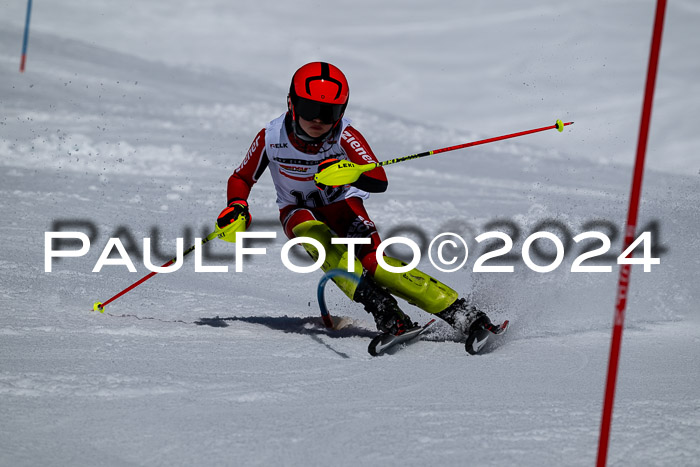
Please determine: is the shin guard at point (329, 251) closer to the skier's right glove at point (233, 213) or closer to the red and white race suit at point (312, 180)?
the red and white race suit at point (312, 180)

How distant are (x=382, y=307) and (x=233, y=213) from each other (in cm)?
105

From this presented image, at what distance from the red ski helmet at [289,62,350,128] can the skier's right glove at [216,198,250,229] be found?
2.15ft

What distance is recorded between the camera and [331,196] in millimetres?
4707

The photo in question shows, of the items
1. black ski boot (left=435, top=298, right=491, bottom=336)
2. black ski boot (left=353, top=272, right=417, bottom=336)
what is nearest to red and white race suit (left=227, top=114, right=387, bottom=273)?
black ski boot (left=353, top=272, right=417, bottom=336)

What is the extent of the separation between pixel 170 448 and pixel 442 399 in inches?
46.6

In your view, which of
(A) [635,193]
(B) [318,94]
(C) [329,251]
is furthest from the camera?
(C) [329,251]

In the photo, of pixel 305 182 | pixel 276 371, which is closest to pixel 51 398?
pixel 276 371

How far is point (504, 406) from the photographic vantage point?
10.2ft

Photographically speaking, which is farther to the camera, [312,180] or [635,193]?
[312,180]

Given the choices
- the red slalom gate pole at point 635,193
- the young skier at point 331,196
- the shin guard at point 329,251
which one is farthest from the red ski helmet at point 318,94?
the red slalom gate pole at point 635,193

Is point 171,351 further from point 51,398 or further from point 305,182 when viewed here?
point 305,182

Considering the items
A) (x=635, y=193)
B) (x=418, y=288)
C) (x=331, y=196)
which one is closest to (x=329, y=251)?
(x=331, y=196)

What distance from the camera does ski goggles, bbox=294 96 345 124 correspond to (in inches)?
166

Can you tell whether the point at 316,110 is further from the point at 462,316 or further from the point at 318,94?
the point at 462,316
